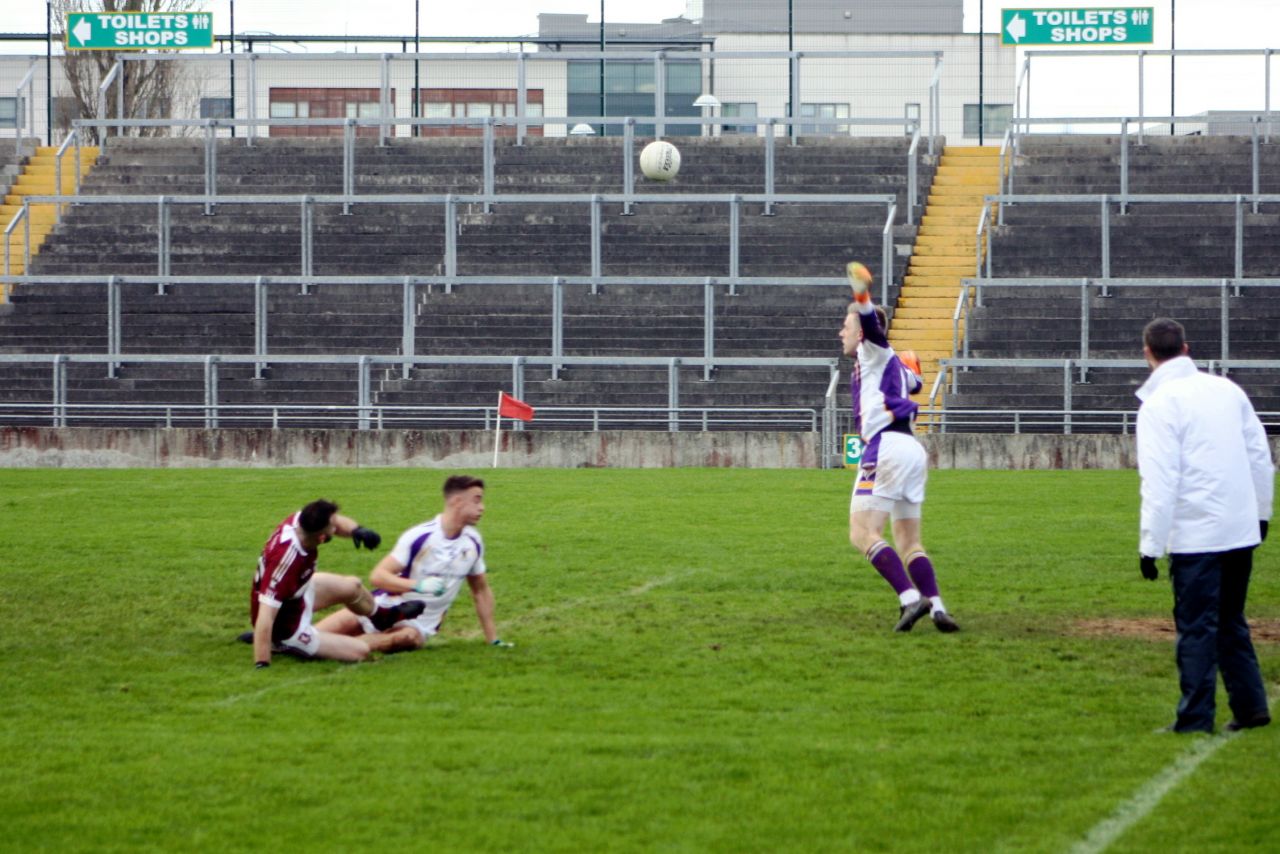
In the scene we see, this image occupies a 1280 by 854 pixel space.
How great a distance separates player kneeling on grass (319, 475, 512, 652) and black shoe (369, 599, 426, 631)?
2cm

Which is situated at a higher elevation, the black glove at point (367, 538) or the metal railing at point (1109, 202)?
the metal railing at point (1109, 202)

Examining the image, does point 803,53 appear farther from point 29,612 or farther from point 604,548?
point 29,612

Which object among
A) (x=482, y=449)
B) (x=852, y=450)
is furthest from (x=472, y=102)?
(x=852, y=450)

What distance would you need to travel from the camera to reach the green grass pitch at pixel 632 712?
6.04 metres

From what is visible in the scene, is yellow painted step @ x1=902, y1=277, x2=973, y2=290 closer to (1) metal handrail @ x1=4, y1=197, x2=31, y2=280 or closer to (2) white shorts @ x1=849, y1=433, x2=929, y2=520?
(1) metal handrail @ x1=4, y1=197, x2=31, y2=280

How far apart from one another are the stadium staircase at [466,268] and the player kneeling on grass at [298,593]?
758 inches

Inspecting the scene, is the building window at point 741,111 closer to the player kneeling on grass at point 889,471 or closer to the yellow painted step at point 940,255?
the yellow painted step at point 940,255

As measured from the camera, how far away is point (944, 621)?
33.8 ft

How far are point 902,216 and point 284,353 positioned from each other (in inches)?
485

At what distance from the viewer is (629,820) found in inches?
239

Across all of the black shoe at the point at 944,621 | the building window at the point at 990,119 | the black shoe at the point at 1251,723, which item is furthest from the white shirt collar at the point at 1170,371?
the building window at the point at 990,119

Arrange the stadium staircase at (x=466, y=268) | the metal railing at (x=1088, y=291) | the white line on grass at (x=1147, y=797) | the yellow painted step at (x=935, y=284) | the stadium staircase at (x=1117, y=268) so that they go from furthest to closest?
the yellow painted step at (x=935, y=284) < the stadium staircase at (x=466, y=268) < the metal railing at (x=1088, y=291) < the stadium staircase at (x=1117, y=268) < the white line on grass at (x=1147, y=797)

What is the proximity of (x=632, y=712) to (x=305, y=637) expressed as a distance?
2.32 meters

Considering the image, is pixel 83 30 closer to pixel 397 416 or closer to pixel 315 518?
pixel 397 416
